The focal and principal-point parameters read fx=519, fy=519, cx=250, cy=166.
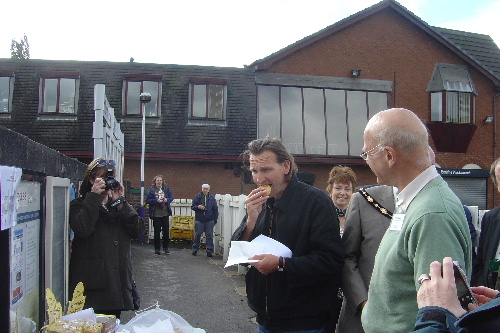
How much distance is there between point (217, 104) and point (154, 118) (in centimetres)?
255

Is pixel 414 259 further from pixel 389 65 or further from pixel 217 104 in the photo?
pixel 389 65

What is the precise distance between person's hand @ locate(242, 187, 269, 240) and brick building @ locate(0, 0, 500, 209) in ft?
53.7

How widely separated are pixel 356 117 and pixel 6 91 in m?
14.1

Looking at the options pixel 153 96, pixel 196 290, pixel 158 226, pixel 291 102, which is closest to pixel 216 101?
pixel 153 96

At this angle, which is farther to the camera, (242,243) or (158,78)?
(158,78)

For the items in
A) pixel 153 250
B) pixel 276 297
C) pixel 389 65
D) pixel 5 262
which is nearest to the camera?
pixel 5 262

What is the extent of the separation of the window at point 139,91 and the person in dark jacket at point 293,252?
57.6 ft

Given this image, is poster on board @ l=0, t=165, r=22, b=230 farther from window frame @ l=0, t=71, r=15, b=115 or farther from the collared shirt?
window frame @ l=0, t=71, r=15, b=115

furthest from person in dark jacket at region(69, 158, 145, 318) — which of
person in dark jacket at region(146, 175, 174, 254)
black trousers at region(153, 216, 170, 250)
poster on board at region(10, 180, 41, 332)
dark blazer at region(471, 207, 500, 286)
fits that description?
black trousers at region(153, 216, 170, 250)

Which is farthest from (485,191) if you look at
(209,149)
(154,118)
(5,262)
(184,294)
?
(5,262)

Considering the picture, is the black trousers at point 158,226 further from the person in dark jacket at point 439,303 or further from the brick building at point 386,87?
the person in dark jacket at point 439,303

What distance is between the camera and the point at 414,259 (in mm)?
1892

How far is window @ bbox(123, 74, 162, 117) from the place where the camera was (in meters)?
20.4

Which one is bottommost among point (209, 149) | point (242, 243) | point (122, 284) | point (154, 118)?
point (122, 284)
